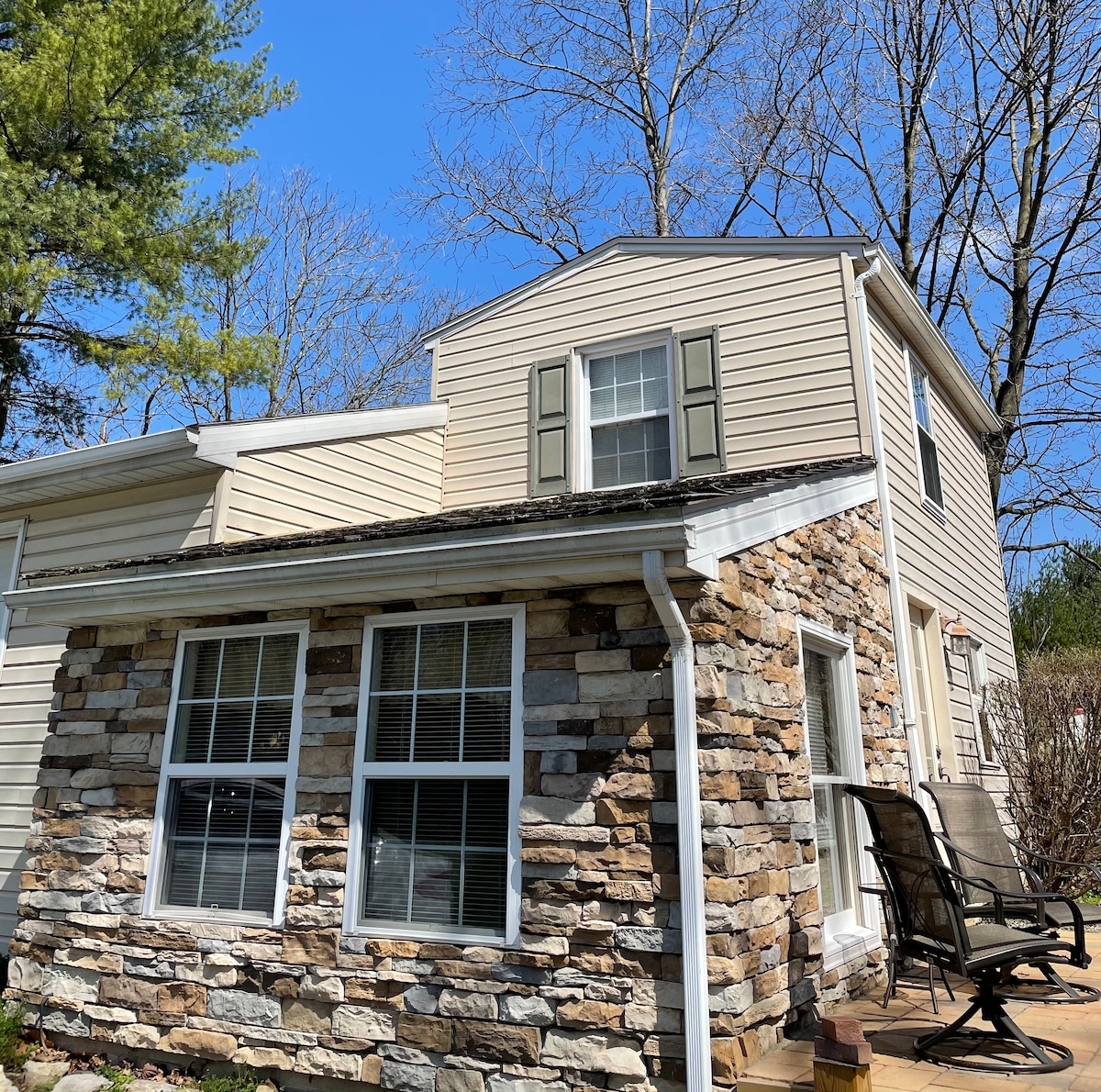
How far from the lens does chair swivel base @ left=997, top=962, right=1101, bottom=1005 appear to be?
4.18m

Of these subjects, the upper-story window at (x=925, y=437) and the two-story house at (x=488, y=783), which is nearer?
the two-story house at (x=488, y=783)

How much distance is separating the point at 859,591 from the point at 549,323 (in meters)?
3.73

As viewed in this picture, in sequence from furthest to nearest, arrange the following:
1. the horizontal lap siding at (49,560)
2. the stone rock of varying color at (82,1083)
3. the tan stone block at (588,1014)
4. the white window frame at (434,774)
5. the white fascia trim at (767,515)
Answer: the horizontal lap siding at (49,560)
the stone rock of varying color at (82,1083)
the white window frame at (434,774)
the white fascia trim at (767,515)
the tan stone block at (588,1014)

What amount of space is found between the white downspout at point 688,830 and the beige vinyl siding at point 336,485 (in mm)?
3702

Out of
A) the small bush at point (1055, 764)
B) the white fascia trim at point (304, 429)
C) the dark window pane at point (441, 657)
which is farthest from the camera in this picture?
the small bush at point (1055, 764)

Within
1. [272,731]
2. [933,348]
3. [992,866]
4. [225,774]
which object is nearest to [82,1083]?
[225,774]

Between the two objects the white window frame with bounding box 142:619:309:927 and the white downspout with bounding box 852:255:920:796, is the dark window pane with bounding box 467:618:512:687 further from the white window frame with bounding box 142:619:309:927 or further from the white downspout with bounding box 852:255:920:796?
the white downspout with bounding box 852:255:920:796

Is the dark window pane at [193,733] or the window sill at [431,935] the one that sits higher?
the dark window pane at [193,733]

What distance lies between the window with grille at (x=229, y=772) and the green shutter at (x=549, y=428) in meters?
3.16

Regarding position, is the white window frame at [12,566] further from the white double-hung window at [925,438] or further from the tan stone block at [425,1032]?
the white double-hung window at [925,438]

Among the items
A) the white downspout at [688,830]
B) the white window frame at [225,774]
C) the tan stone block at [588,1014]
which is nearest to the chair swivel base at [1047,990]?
the white downspout at [688,830]

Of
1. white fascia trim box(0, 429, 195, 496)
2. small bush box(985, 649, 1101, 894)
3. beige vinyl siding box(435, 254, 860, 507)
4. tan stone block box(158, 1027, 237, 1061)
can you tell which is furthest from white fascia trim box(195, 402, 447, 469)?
small bush box(985, 649, 1101, 894)

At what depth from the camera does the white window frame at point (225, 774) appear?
4641mm

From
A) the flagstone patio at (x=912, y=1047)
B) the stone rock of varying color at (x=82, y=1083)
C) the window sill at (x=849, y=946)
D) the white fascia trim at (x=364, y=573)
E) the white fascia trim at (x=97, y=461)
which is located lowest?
the stone rock of varying color at (x=82, y=1083)
